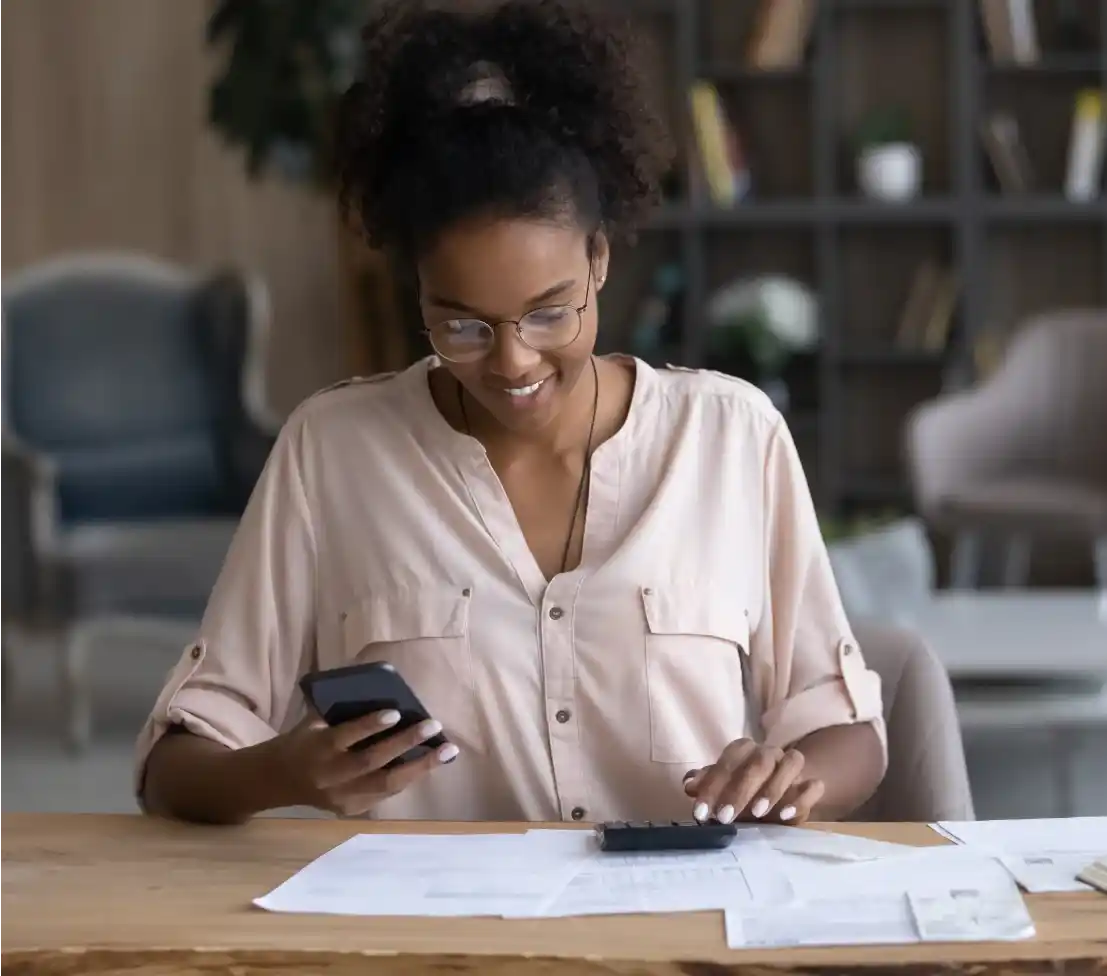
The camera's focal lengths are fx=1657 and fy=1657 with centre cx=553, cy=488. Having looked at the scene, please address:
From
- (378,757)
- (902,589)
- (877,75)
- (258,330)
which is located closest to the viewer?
(378,757)

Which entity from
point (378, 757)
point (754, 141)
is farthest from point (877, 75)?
point (378, 757)

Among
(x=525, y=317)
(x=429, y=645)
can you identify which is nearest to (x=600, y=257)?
(x=525, y=317)

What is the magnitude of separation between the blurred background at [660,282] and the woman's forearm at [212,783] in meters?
2.57

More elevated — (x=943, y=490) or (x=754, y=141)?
(x=754, y=141)

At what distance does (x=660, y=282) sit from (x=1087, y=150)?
1.31 meters

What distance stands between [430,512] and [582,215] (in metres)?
0.28

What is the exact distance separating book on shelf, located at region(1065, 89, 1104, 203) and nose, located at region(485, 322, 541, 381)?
400 centimetres

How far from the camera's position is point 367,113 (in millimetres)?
1330

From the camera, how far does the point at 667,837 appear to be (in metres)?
1.04

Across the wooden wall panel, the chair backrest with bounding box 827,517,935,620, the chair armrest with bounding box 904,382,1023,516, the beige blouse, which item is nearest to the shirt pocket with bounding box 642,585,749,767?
the beige blouse

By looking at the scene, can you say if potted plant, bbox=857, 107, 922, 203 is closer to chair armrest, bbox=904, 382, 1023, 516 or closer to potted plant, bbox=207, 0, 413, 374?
chair armrest, bbox=904, 382, 1023, 516

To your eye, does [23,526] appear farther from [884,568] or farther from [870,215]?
[870,215]

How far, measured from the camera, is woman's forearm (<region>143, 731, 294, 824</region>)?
1149 mm

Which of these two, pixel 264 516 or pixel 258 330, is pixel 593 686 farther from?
pixel 258 330
